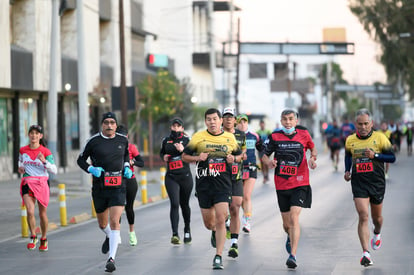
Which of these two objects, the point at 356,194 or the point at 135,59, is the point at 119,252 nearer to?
the point at 356,194

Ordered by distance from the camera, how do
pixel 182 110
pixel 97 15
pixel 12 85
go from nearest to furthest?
1. pixel 12 85
2. pixel 97 15
3. pixel 182 110

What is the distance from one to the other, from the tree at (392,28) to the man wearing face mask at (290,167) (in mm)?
45438

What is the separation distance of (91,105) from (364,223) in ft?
105

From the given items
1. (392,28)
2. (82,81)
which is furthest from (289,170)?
(392,28)

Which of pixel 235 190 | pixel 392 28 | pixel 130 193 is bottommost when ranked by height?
pixel 130 193

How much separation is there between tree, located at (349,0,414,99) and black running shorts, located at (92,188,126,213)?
151ft

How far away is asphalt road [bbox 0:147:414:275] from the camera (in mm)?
11461

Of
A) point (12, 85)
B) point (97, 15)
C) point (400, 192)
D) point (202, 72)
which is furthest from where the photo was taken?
point (202, 72)

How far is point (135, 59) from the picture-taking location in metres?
52.7

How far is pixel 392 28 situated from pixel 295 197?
156 ft

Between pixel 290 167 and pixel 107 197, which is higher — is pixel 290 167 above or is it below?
above

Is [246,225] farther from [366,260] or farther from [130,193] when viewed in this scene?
[366,260]

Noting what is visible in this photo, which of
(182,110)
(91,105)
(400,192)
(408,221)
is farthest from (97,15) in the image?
(408,221)

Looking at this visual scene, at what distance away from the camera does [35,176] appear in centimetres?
1410
